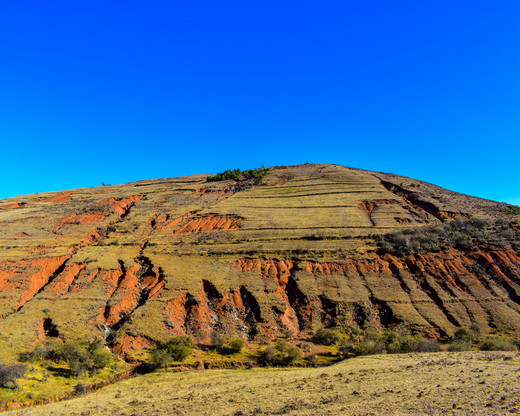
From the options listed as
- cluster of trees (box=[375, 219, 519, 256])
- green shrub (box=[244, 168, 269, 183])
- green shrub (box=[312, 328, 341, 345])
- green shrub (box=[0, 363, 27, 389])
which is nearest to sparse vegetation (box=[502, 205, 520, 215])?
cluster of trees (box=[375, 219, 519, 256])

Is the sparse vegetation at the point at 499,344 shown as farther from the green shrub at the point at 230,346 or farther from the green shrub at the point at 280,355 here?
the green shrub at the point at 230,346

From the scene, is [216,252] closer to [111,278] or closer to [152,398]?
[111,278]

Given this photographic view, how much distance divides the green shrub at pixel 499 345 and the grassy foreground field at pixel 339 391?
476cm

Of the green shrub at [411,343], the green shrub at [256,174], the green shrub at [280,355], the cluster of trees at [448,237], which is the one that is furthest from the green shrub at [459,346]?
the green shrub at [256,174]

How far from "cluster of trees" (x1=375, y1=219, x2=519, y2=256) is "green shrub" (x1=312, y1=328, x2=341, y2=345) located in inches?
568

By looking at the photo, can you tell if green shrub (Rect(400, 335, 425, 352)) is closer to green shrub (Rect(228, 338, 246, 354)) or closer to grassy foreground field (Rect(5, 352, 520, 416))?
grassy foreground field (Rect(5, 352, 520, 416))

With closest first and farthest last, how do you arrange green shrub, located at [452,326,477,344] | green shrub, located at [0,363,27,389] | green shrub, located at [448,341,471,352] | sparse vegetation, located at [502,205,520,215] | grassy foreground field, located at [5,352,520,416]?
1. grassy foreground field, located at [5,352,520,416]
2. green shrub, located at [0,363,27,389]
3. green shrub, located at [448,341,471,352]
4. green shrub, located at [452,326,477,344]
5. sparse vegetation, located at [502,205,520,215]

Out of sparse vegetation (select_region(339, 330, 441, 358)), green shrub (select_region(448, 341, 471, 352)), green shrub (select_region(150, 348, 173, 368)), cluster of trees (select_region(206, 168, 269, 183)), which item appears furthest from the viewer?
cluster of trees (select_region(206, 168, 269, 183))

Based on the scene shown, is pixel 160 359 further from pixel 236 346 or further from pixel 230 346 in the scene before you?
pixel 236 346

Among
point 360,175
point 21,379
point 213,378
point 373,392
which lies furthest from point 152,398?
point 360,175

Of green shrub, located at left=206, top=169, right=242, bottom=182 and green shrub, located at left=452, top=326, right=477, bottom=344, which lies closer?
green shrub, located at left=452, top=326, right=477, bottom=344

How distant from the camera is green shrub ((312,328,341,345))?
29.6 metres

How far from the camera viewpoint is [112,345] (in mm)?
28047

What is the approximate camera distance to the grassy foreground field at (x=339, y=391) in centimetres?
1373
